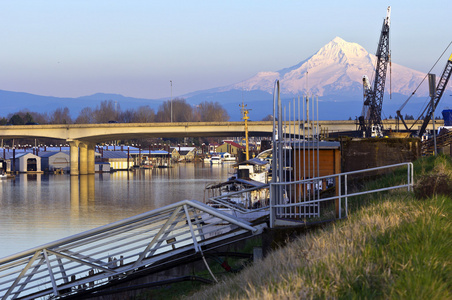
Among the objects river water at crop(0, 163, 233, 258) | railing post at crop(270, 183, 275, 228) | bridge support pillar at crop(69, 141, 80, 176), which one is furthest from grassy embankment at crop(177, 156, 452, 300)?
bridge support pillar at crop(69, 141, 80, 176)

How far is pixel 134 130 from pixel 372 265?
323 ft

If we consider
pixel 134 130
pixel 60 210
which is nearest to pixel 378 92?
pixel 134 130

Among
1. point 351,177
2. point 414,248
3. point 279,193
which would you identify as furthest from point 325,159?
point 414,248

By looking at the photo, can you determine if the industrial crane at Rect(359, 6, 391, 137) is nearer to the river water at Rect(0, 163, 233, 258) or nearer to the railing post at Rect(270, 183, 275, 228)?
the river water at Rect(0, 163, 233, 258)

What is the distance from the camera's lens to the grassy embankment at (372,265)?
5785mm

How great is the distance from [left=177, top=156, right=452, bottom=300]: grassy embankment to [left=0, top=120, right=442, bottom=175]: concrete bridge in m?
88.8

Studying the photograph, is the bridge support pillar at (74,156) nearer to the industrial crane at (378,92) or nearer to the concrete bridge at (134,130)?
the concrete bridge at (134,130)

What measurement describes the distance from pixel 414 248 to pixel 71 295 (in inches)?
432

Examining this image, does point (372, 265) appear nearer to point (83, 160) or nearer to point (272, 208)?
point (272, 208)

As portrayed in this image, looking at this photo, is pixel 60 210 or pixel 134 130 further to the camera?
pixel 134 130

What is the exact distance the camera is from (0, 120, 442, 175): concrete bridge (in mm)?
100062

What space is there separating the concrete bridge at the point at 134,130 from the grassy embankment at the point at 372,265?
8877 cm

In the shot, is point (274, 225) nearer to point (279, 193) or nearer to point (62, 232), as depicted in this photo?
point (279, 193)

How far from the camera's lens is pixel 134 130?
103375 mm
